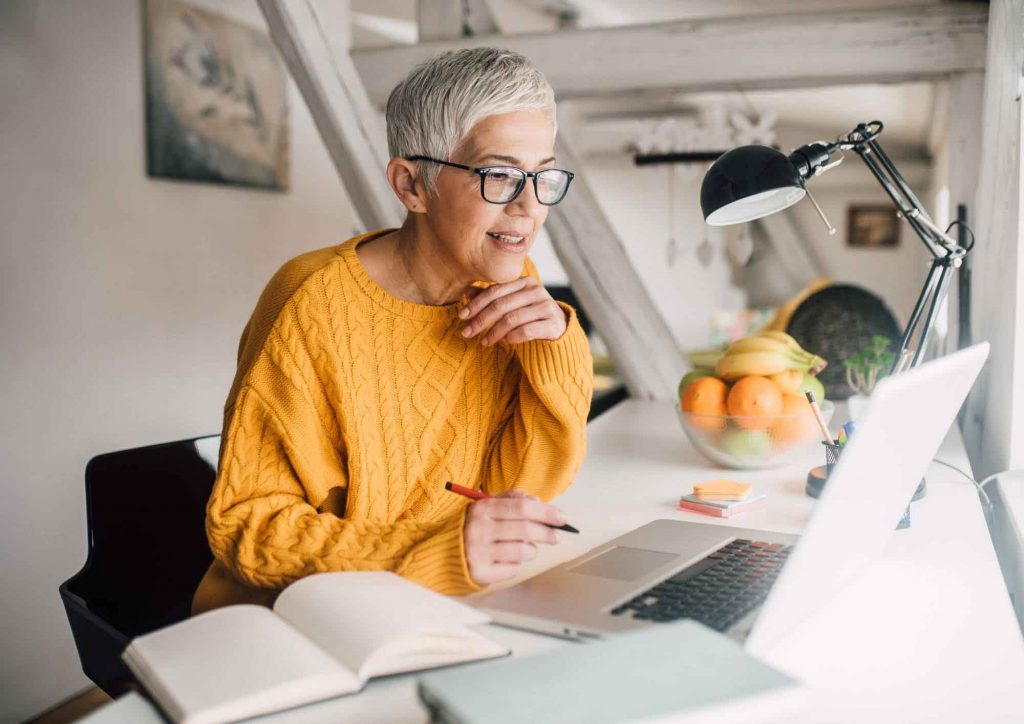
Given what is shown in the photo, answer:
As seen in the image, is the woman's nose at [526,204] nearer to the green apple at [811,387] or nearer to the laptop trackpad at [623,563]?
the laptop trackpad at [623,563]

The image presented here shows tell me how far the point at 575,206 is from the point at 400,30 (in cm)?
253

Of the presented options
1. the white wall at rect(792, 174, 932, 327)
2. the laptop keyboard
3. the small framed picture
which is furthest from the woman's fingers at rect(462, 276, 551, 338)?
the small framed picture

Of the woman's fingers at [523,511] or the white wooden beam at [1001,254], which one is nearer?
the woman's fingers at [523,511]

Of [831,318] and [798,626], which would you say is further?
[831,318]

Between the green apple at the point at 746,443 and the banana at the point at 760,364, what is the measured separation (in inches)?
4.3

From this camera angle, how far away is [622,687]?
569 millimetres

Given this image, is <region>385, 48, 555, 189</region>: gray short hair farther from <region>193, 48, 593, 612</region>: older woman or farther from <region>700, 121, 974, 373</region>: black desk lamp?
<region>700, 121, 974, 373</region>: black desk lamp

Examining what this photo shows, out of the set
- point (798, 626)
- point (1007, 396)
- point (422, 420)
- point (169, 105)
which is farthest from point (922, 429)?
point (169, 105)

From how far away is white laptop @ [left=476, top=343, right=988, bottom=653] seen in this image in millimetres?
698

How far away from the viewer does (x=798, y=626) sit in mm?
879

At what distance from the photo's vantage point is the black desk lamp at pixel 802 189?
1283mm

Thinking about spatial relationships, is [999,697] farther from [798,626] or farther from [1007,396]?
[1007,396]

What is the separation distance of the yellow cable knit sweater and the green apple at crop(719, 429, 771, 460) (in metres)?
0.34

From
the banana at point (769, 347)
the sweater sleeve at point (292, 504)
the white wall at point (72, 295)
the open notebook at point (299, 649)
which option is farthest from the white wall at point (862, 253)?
the open notebook at point (299, 649)
